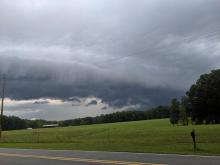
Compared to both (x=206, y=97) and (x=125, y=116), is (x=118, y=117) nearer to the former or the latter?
(x=125, y=116)

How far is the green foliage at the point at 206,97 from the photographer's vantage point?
85188 millimetres

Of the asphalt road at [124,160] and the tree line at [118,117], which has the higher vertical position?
the tree line at [118,117]

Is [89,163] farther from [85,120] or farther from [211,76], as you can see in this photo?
[85,120]

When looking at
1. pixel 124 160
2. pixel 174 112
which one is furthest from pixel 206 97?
pixel 124 160

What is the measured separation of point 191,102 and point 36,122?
4781 inches

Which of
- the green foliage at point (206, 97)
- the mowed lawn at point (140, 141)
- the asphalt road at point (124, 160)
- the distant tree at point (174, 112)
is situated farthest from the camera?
the distant tree at point (174, 112)

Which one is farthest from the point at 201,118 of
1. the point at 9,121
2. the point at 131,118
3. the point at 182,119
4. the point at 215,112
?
the point at 9,121

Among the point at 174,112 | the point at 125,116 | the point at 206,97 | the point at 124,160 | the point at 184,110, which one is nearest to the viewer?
the point at 124,160

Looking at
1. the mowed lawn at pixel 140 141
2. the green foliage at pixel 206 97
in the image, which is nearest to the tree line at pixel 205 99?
the green foliage at pixel 206 97

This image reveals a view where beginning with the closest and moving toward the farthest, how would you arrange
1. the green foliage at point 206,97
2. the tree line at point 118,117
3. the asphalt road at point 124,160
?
the asphalt road at point 124,160
the green foliage at point 206,97
the tree line at point 118,117

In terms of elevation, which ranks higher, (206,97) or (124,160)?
(206,97)

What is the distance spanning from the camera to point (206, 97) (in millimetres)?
85625

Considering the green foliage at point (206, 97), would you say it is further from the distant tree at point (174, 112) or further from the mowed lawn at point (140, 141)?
the mowed lawn at point (140, 141)

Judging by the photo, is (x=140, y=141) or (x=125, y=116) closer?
(x=140, y=141)
